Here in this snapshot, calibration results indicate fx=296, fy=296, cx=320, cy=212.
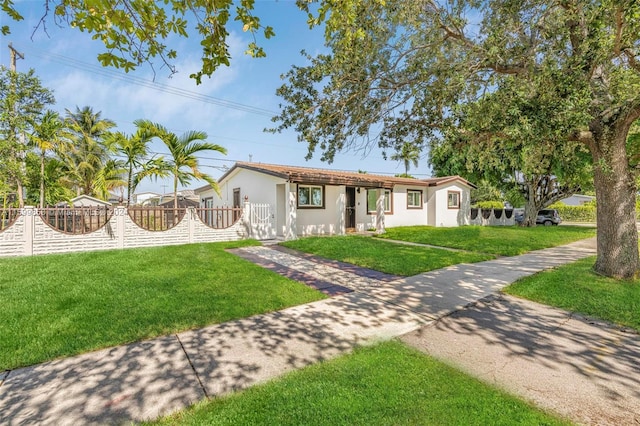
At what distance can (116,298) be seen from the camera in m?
4.96

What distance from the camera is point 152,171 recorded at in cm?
1210

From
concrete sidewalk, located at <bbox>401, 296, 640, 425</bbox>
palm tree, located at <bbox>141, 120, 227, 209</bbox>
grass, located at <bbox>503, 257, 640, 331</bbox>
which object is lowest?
concrete sidewalk, located at <bbox>401, 296, 640, 425</bbox>

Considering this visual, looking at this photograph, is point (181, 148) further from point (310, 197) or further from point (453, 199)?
point (453, 199)

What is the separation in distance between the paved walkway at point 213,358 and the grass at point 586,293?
715 millimetres

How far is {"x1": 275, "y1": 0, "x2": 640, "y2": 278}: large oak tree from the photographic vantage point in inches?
191

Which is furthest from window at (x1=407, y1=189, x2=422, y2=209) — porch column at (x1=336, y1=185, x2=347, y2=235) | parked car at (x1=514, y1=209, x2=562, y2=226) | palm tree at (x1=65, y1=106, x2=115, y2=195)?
palm tree at (x1=65, y1=106, x2=115, y2=195)

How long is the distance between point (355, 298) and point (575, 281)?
4.58m

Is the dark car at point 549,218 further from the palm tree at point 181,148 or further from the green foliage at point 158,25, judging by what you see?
the green foliage at point 158,25

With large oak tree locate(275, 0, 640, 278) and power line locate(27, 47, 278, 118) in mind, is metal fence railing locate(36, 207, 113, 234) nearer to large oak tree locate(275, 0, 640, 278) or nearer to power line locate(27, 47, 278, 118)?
power line locate(27, 47, 278, 118)

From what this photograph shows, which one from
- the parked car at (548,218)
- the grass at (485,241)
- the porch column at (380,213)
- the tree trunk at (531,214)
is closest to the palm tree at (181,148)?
the porch column at (380,213)

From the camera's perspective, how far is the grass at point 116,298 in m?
3.57

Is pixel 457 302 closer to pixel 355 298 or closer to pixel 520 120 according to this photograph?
pixel 355 298

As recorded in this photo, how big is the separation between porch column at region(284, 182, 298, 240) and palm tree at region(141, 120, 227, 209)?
3945 mm

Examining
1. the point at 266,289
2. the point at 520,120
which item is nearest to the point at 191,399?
the point at 266,289
